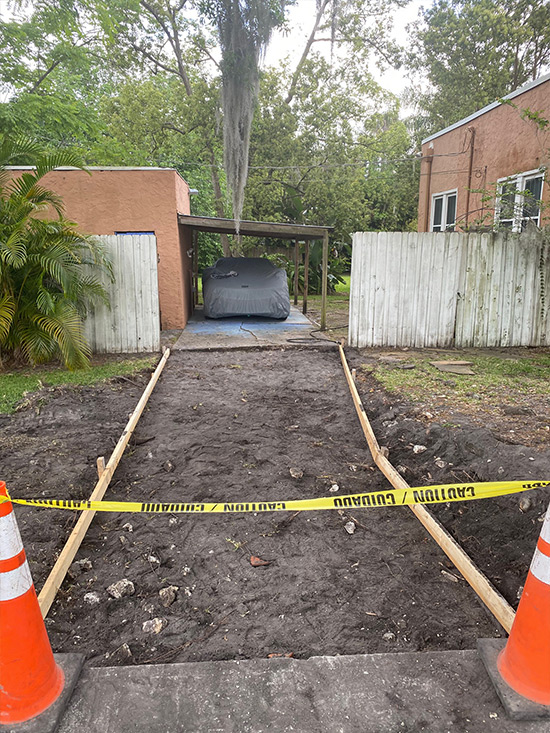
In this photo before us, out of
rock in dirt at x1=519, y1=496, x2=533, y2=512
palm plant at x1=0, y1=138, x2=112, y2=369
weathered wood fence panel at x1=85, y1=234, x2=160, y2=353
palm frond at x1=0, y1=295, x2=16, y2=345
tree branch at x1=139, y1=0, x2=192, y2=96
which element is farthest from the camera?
tree branch at x1=139, y1=0, x2=192, y2=96

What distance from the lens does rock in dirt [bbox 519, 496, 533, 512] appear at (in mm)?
3643

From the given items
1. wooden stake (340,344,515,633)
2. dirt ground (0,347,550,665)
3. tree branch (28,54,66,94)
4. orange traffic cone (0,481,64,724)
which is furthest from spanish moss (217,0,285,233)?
tree branch (28,54,66,94)

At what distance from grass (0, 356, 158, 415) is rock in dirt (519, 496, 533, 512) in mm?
5471

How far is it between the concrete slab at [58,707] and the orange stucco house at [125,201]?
10.5m

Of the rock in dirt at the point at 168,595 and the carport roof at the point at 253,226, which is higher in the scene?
the carport roof at the point at 253,226

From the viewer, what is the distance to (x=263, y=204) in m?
21.2

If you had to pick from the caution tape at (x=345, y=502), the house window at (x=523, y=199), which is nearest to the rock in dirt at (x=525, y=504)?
the caution tape at (x=345, y=502)

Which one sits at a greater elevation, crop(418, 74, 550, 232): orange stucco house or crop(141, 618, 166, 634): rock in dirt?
crop(418, 74, 550, 232): orange stucco house

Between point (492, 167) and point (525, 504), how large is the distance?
36.8ft

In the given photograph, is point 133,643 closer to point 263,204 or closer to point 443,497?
point 443,497

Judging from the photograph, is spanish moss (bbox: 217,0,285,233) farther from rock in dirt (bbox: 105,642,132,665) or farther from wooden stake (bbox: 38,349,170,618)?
rock in dirt (bbox: 105,642,132,665)

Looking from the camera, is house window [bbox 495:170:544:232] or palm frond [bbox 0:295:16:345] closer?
palm frond [bbox 0:295:16:345]

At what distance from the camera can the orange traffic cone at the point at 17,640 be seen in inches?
80.7

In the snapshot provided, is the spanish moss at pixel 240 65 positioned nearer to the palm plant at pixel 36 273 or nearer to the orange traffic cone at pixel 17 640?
the palm plant at pixel 36 273
